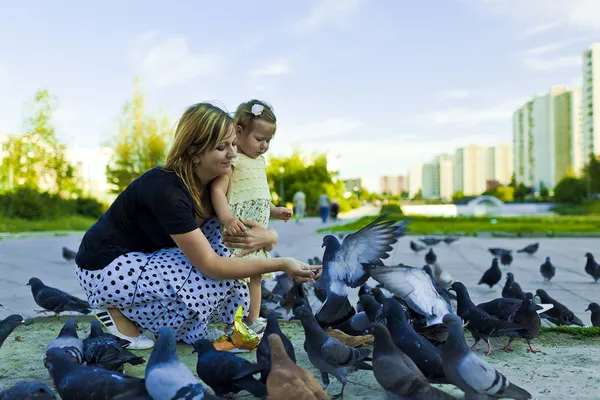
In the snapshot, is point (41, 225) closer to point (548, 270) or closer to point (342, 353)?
point (548, 270)

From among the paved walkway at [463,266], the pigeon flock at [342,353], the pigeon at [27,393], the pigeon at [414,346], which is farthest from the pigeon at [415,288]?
the paved walkway at [463,266]

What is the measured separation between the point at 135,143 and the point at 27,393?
35.9m

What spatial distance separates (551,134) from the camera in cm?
10131

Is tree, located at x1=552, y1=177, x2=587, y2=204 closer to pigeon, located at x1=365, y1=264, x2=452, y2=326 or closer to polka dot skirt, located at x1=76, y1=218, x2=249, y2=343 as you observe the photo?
pigeon, located at x1=365, y1=264, x2=452, y2=326

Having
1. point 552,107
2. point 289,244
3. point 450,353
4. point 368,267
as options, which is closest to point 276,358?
point 450,353

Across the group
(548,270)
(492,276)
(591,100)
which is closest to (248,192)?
(492,276)

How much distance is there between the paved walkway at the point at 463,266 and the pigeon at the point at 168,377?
3.22 metres

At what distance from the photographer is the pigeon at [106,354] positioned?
2932 millimetres

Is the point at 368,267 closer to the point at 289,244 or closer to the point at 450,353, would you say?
the point at 450,353

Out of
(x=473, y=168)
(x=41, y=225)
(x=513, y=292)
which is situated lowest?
(x=41, y=225)

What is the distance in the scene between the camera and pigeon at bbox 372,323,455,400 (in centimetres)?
237

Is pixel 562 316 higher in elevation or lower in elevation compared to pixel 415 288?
lower

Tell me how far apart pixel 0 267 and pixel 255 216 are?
6902mm

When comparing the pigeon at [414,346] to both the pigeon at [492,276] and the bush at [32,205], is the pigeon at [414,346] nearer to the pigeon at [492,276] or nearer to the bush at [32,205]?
the pigeon at [492,276]
